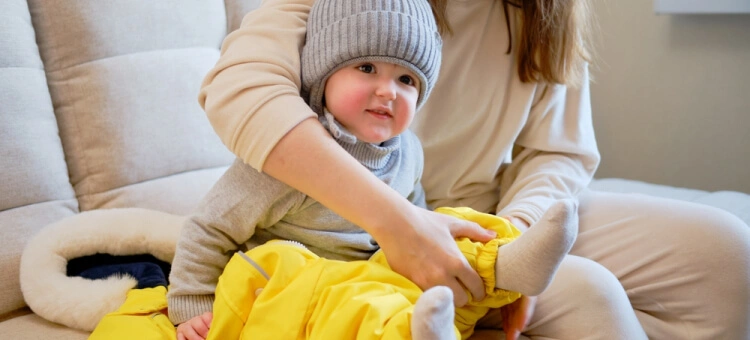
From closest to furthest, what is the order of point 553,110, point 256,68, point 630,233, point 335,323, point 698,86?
point 335,323 < point 256,68 < point 630,233 < point 553,110 < point 698,86

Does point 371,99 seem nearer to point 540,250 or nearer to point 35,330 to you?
point 540,250

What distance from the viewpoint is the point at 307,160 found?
0.92 metres

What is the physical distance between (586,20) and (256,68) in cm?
65

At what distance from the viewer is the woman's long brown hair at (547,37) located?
4.07 feet

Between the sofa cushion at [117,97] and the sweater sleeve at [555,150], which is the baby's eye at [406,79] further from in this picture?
the sofa cushion at [117,97]

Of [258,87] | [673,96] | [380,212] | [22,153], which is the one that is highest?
[258,87]

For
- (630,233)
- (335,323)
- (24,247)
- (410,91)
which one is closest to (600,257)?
(630,233)

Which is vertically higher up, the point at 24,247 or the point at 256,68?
the point at 256,68

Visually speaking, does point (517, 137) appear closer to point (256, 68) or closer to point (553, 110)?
point (553, 110)

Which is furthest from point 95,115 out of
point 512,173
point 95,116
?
point 512,173

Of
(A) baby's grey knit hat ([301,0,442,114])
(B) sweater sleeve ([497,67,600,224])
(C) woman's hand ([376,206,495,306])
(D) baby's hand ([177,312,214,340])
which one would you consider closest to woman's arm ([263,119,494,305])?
(C) woman's hand ([376,206,495,306])

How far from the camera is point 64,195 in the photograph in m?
1.33

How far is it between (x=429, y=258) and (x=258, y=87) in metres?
0.31

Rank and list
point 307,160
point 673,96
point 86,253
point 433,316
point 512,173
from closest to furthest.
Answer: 1. point 433,316
2. point 307,160
3. point 86,253
4. point 512,173
5. point 673,96
